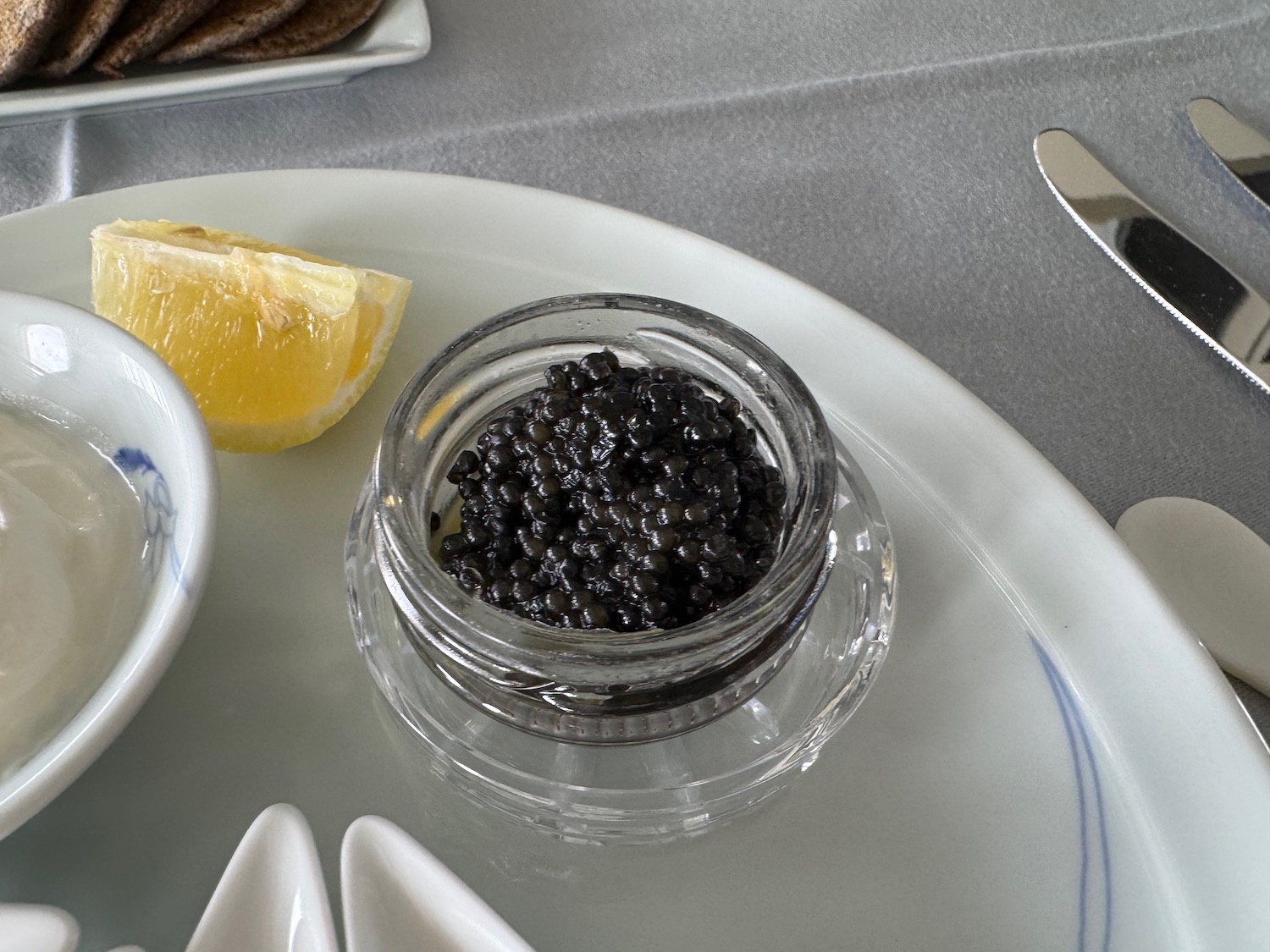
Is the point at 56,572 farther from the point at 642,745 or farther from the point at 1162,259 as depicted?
the point at 1162,259

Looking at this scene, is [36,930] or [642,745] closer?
[36,930]

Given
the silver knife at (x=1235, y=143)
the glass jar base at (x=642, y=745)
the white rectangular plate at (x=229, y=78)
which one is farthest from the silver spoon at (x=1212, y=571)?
the white rectangular plate at (x=229, y=78)

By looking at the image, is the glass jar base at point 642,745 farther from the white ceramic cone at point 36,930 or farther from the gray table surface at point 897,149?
the gray table surface at point 897,149

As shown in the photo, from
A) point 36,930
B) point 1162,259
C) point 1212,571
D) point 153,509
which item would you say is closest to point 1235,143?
point 1162,259

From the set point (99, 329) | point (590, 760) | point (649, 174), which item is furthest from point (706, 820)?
point (649, 174)

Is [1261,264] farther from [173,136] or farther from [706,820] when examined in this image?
[173,136]

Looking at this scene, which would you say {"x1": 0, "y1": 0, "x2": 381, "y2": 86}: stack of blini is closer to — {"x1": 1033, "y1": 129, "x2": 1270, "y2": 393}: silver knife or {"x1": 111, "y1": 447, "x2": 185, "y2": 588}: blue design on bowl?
{"x1": 111, "y1": 447, "x2": 185, "y2": 588}: blue design on bowl

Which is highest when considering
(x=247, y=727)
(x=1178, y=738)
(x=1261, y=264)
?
(x=1261, y=264)
